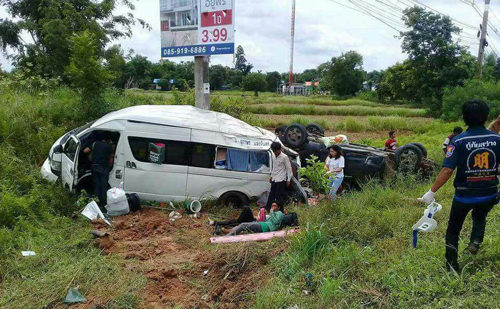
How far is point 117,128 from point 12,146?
3.73 metres

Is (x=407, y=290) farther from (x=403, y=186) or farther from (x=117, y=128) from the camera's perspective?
(x=117, y=128)

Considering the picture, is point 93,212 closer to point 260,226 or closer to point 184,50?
point 260,226

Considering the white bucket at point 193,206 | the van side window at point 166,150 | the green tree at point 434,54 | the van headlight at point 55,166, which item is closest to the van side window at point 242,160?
the van side window at point 166,150

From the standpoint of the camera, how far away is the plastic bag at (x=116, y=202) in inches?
294

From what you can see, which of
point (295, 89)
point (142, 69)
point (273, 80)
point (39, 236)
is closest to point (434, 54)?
point (39, 236)

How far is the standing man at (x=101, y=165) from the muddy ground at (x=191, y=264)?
3.46 feet

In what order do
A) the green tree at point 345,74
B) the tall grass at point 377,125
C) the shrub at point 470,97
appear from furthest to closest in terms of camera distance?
the green tree at point 345,74 < the shrub at point 470,97 < the tall grass at point 377,125

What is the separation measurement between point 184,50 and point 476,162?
873 cm

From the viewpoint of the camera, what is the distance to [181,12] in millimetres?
10742

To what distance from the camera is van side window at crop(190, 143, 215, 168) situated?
8.09 meters

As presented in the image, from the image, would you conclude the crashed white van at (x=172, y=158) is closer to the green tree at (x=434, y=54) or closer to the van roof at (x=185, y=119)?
the van roof at (x=185, y=119)

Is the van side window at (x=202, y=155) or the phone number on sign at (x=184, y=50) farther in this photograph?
the phone number on sign at (x=184, y=50)

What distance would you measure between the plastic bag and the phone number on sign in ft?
15.9

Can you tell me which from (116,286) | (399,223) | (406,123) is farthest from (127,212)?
(406,123)
